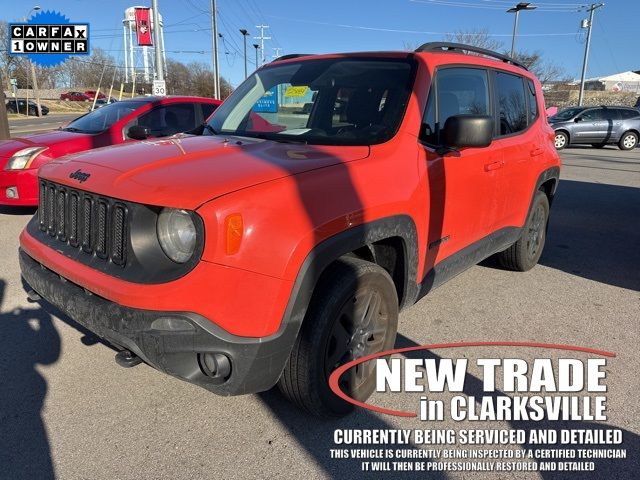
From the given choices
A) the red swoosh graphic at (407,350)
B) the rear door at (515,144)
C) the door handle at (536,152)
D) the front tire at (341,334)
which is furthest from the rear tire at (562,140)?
the front tire at (341,334)

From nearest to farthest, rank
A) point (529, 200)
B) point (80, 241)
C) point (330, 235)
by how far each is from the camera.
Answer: point (330, 235)
point (80, 241)
point (529, 200)

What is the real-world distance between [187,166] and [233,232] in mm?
580

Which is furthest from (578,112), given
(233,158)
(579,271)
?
(233,158)

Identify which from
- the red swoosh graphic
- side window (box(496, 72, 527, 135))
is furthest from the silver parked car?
the red swoosh graphic

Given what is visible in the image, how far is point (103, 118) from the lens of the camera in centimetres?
737

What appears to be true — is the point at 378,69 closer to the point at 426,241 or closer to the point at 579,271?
the point at 426,241

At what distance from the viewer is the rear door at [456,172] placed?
309 centimetres

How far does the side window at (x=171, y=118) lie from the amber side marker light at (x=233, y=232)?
5.63m

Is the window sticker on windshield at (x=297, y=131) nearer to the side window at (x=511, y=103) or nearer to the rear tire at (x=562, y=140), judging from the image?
the side window at (x=511, y=103)

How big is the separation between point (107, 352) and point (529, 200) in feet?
12.2

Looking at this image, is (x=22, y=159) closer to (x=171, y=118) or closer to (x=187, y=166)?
(x=171, y=118)

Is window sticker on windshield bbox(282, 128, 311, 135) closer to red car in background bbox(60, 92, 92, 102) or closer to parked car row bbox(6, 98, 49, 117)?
parked car row bbox(6, 98, 49, 117)

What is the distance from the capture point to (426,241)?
3068mm

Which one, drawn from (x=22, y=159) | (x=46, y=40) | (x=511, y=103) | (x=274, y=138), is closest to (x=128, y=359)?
(x=274, y=138)
